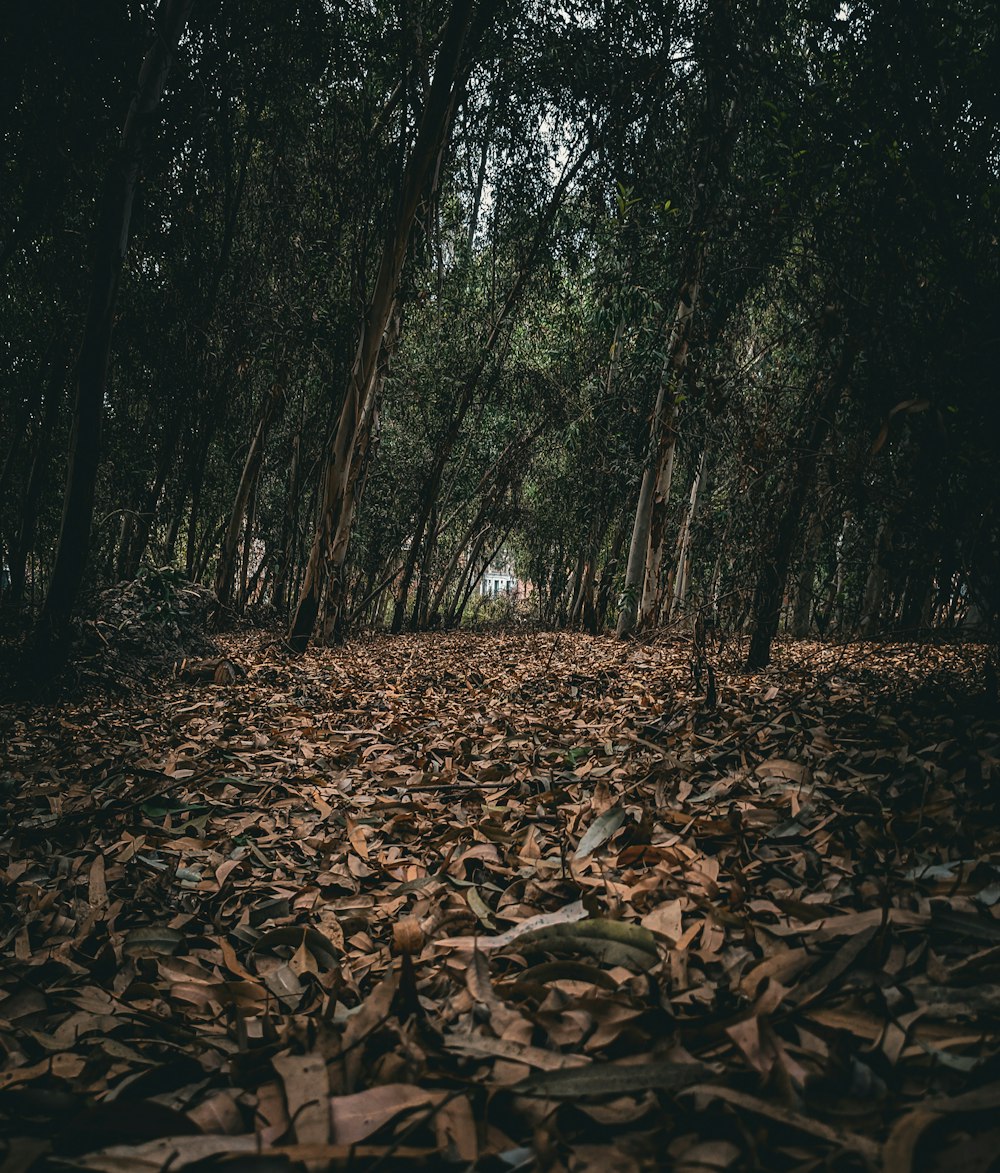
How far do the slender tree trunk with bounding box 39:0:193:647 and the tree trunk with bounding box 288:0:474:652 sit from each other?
2402mm

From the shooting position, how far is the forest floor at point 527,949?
95 cm

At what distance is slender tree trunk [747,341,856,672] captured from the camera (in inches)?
142

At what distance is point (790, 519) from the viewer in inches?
154

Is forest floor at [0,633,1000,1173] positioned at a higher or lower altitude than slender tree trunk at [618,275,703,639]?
lower

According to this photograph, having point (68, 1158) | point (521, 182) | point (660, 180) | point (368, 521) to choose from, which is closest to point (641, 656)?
point (660, 180)

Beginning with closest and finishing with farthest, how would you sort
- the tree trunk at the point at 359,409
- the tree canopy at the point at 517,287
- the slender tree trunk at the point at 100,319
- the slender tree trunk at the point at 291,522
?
the tree canopy at the point at 517,287 < the slender tree trunk at the point at 100,319 < the tree trunk at the point at 359,409 < the slender tree trunk at the point at 291,522

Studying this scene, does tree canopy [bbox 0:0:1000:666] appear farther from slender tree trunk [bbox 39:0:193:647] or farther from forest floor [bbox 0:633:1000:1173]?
forest floor [bbox 0:633:1000:1173]

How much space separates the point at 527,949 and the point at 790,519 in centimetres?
321

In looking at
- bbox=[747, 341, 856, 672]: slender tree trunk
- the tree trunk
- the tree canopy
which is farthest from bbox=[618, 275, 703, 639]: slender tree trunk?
the tree trunk

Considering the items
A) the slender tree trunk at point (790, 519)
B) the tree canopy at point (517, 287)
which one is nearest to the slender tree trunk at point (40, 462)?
the tree canopy at point (517, 287)

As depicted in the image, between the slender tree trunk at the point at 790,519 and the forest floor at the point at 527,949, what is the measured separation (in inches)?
36.8

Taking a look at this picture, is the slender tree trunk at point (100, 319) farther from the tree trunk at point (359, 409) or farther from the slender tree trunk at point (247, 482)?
the slender tree trunk at point (247, 482)

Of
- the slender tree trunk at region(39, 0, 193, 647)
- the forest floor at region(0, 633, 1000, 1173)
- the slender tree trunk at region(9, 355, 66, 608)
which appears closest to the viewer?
the forest floor at region(0, 633, 1000, 1173)

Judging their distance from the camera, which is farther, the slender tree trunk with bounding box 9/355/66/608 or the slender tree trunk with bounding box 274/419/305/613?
the slender tree trunk with bounding box 274/419/305/613
